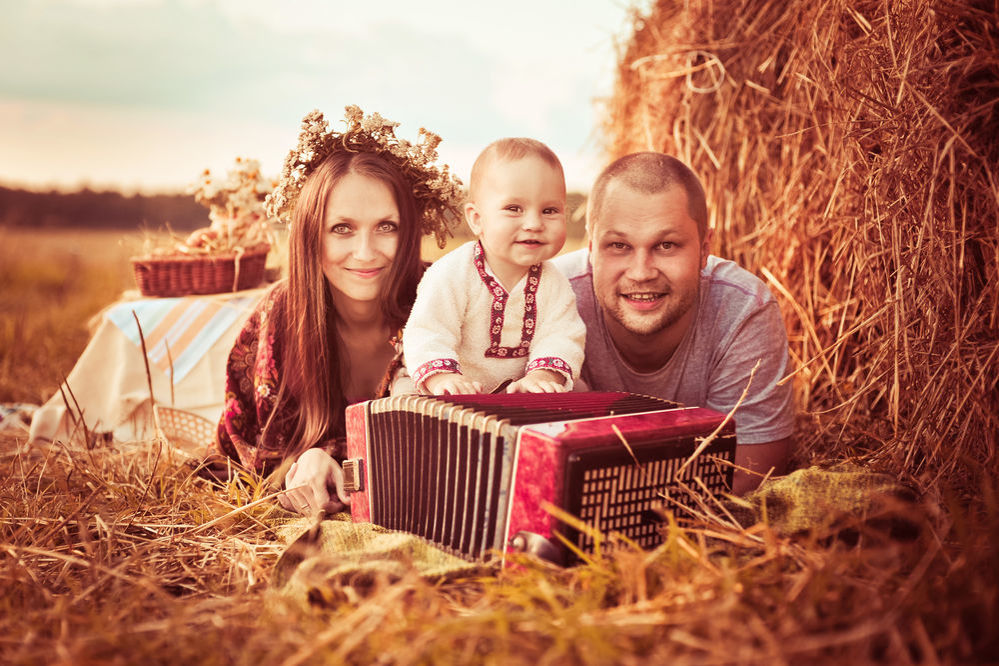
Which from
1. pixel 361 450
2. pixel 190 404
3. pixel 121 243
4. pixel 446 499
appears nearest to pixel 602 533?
pixel 446 499

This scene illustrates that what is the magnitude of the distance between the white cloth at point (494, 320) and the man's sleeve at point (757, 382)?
0.68m

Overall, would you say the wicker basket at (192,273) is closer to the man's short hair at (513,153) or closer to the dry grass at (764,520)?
the dry grass at (764,520)

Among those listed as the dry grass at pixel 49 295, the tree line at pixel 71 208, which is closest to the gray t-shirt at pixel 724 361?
the dry grass at pixel 49 295

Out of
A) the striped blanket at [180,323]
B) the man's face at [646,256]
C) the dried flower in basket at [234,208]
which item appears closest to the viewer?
the man's face at [646,256]

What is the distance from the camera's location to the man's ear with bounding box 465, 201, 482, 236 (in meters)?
3.19

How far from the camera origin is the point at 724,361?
3504 mm

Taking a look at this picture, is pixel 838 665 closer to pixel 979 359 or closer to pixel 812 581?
pixel 812 581

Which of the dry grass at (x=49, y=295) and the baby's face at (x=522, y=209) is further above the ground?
the baby's face at (x=522, y=209)

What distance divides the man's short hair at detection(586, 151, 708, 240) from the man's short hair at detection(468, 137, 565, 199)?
1.28ft

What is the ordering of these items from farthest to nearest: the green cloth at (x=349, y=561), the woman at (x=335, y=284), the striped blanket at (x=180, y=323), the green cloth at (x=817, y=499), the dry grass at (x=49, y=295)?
the dry grass at (x=49, y=295) < the striped blanket at (x=180, y=323) < the woman at (x=335, y=284) < the green cloth at (x=817, y=499) < the green cloth at (x=349, y=561)

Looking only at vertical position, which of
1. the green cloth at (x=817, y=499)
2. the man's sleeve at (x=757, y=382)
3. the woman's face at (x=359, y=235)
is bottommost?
the green cloth at (x=817, y=499)

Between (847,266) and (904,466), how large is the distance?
4.72 feet

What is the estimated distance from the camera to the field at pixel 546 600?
1.81m

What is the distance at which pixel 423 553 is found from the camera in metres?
2.60
